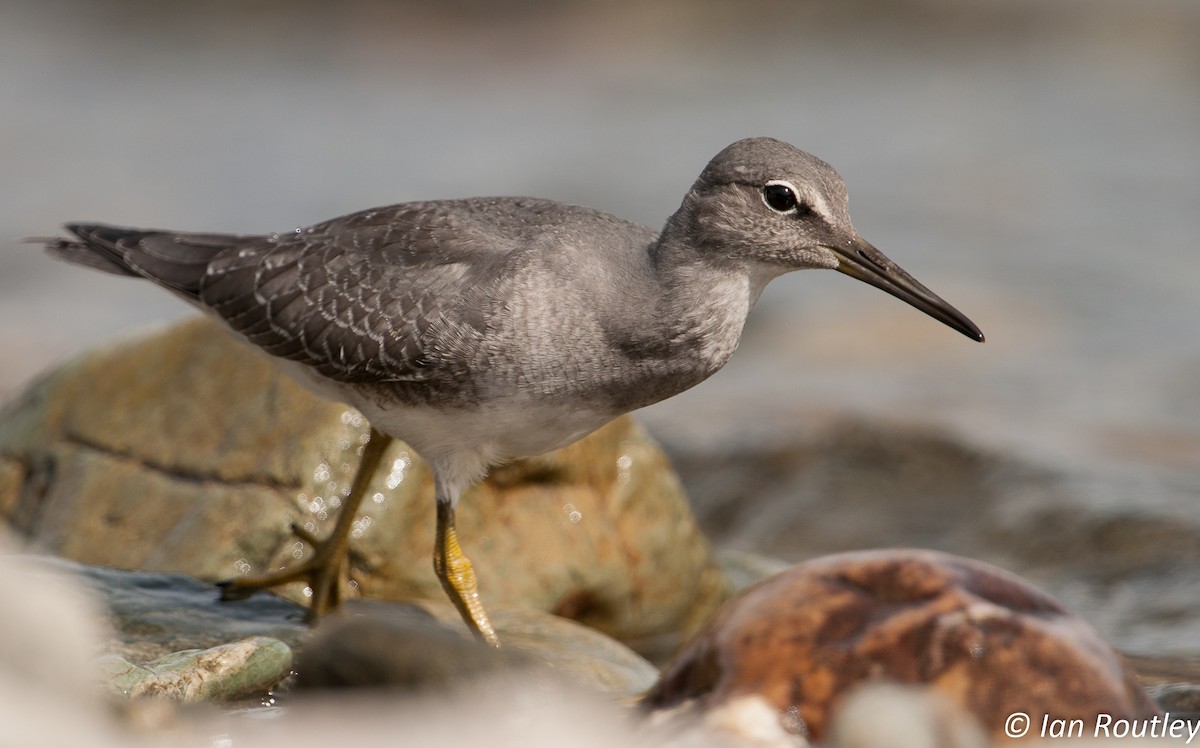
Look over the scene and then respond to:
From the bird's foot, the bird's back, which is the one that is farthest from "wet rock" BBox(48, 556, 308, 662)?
the bird's back

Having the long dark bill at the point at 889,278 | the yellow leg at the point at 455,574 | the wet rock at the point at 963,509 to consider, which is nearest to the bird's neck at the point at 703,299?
the long dark bill at the point at 889,278

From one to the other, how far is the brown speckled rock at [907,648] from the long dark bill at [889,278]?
1375 mm

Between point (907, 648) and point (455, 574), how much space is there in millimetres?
2483

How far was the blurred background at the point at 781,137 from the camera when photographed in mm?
10859

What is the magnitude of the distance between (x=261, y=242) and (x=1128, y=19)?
17479 millimetres

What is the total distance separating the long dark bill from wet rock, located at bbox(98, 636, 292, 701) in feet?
8.50

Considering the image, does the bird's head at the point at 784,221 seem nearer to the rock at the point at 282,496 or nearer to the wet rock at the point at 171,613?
the rock at the point at 282,496

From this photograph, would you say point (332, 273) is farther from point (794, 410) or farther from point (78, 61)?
point (78, 61)

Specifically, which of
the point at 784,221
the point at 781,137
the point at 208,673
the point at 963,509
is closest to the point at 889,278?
the point at 784,221

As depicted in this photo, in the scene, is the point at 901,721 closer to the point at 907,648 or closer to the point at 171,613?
the point at 907,648

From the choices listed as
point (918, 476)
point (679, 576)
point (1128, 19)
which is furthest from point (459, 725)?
point (1128, 19)

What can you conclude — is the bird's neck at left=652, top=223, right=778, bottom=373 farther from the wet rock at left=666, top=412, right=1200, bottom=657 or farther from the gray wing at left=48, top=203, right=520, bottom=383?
the wet rock at left=666, top=412, right=1200, bottom=657

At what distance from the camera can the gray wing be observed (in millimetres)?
5527

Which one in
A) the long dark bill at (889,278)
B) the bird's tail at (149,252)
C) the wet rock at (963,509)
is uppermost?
the long dark bill at (889,278)
